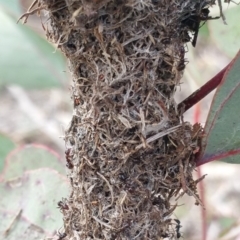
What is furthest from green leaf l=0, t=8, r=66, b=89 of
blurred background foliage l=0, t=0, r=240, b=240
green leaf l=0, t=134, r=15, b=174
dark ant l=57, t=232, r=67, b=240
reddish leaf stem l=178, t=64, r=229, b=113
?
reddish leaf stem l=178, t=64, r=229, b=113

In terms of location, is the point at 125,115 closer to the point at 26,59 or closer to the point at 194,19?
the point at 194,19

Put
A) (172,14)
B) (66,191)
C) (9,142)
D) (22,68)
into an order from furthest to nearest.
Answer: (22,68)
(9,142)
(66,191)
(172,14)

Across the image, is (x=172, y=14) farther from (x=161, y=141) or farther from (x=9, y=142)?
(x=9, y=142)

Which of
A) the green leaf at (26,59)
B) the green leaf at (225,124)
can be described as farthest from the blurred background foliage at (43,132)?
the green leaf at (225,124)

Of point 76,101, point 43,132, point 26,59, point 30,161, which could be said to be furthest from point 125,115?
point 43,132

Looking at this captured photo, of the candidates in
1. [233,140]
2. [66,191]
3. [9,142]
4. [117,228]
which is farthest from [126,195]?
[9,142]

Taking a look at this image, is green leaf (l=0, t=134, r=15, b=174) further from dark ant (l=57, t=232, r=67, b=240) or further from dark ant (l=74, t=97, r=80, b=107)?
dark ant (l=74, t=97, r=80, b=107)

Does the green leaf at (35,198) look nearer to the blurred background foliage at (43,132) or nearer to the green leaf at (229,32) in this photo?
the blurred background foliage at (43,132)
